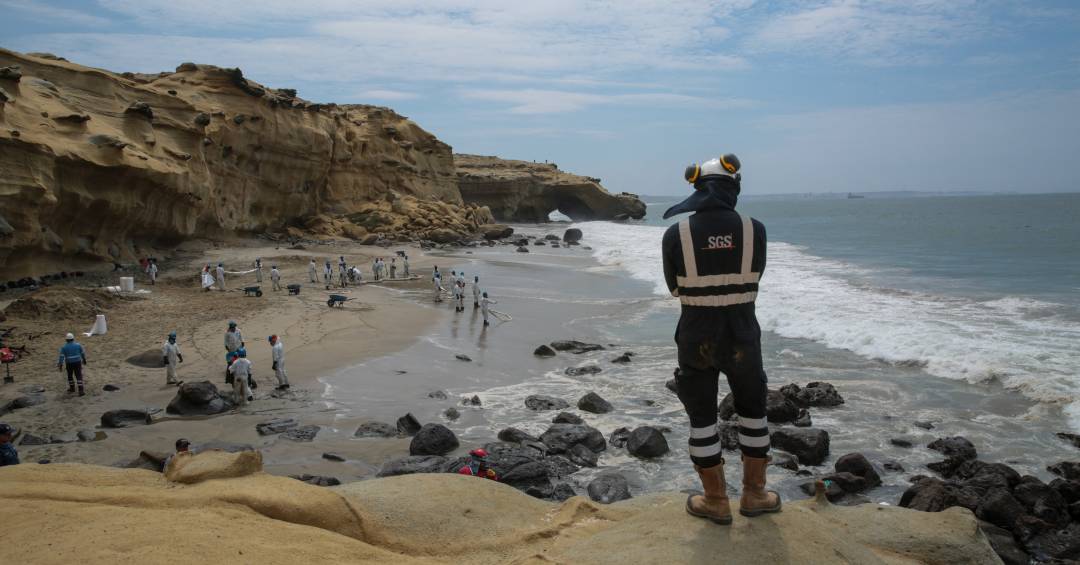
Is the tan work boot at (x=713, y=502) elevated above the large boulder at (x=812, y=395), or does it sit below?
above

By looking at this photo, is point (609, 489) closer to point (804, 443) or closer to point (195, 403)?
point (804, 443)

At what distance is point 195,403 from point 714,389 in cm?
1088

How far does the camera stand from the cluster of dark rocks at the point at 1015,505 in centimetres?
757

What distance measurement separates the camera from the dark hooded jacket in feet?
14.4

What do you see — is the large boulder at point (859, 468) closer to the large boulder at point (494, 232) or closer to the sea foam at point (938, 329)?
the sea foam at point (938, 329)

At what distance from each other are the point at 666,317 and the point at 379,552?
20.3 meters

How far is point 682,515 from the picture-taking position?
448 cm

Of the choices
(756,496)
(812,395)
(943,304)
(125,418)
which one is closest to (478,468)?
(756,496)

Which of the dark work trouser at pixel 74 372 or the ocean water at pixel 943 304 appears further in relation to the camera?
the ocean water at pixel 943 304

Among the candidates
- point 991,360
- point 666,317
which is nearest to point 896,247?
point 666,317

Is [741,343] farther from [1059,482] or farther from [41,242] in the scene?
[41,242]

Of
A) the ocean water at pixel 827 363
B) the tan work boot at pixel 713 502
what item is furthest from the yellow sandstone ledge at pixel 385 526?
the ocean water at pixel 827 363

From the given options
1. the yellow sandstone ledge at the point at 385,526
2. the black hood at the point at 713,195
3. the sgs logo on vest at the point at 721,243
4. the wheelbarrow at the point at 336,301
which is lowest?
the wheelbarrow at the point at 336,301

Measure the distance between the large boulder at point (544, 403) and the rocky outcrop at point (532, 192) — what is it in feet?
226
